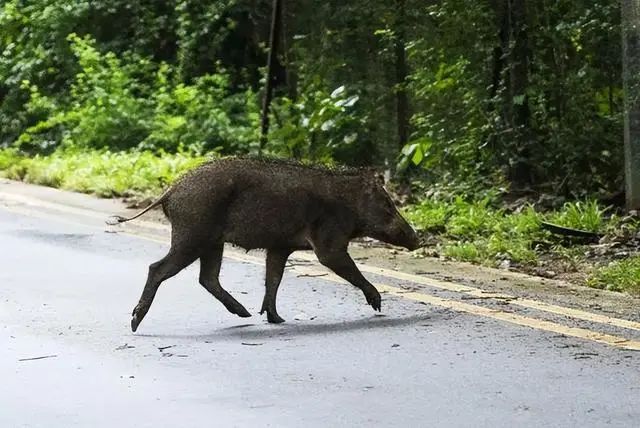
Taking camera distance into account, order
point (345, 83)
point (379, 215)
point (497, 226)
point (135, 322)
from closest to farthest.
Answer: point (135, 322), point (379, 215), point (497, 226), point (345, 83)

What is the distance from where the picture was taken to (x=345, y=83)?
17.5 meters

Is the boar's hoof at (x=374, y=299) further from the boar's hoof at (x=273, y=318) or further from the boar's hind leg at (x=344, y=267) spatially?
the boar's hoof at (x=273, y=318)

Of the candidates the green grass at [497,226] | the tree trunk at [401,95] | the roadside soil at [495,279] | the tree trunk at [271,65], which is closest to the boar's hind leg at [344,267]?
the roadside soil at [495,279]

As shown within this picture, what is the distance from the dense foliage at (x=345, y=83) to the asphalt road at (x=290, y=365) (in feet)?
13.9

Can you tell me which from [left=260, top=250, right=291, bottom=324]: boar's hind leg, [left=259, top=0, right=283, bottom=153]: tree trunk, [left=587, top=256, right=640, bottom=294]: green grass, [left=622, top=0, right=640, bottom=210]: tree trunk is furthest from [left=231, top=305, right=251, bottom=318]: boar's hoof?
[left=259, top=0, right=283, bottom=153]: tree trunk

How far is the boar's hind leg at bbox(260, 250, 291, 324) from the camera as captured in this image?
28.3 ft

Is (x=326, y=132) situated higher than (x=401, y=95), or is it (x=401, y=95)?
(x=401, y=95)

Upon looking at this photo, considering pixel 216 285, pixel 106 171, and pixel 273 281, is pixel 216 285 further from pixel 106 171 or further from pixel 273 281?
pixel 106 171

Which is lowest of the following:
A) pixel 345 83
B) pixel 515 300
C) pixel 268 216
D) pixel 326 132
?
pixel 515 300

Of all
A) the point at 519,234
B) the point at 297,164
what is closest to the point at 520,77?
the point at 519,234

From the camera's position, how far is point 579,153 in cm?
1320

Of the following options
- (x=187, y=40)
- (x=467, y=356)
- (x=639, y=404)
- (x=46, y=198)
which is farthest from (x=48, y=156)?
(x=639, y=404)

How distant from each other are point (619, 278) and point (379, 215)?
1.75m

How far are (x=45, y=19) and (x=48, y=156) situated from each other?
3682 millimetres
